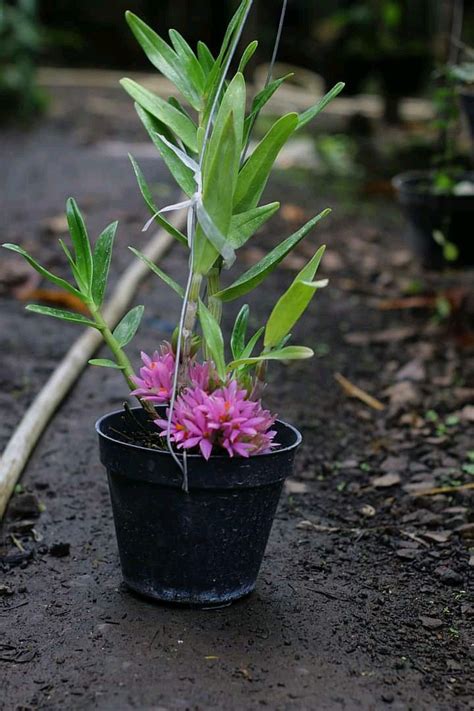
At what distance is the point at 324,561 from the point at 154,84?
32.2 ft

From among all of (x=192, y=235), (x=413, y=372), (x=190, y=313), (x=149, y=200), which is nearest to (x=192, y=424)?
(x=190, y=313)

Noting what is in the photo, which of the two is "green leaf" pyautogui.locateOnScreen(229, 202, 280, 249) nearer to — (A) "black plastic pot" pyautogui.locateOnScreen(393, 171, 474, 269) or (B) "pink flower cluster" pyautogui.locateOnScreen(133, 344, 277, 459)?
(B) "pink flower cluster" pyautogui.locateOnScreen(133, 344, 277, 459)

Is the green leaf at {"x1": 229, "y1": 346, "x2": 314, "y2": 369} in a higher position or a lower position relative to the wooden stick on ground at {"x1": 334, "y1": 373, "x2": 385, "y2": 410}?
higher

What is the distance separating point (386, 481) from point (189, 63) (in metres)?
1.36

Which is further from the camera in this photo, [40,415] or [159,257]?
[159,257]

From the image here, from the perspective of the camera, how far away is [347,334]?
4270mm

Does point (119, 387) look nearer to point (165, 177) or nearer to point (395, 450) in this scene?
point (395, 450)

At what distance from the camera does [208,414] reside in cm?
192

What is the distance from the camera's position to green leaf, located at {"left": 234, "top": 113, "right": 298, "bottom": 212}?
6.55 ft

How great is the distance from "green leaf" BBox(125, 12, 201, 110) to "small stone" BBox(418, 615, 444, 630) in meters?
1.21

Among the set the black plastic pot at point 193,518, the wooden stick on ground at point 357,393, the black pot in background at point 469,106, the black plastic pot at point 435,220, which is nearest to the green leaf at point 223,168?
the black plastic pot at point 193,518

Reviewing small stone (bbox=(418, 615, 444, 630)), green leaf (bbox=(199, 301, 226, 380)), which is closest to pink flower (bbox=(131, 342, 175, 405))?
green leaf (bbox=(199, 301, 226, 380))

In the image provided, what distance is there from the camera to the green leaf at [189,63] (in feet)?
6.87

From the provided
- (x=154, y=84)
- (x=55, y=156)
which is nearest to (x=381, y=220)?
(x=55, y=156)
